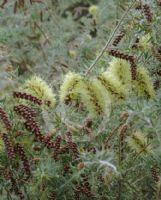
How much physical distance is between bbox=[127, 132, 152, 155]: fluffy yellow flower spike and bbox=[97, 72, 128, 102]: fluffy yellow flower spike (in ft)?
0.64

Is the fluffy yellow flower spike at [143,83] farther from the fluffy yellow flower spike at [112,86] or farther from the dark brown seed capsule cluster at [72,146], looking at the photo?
the dark brown seed capsule cluster at [72,146]

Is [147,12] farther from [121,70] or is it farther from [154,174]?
[154,174]

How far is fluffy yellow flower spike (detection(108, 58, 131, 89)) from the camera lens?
107 inches

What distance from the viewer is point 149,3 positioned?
9.56 ft

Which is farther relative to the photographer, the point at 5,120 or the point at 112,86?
the point at 112,86

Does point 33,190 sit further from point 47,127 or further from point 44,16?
point 44,16

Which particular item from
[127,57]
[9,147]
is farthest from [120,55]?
[9,147]

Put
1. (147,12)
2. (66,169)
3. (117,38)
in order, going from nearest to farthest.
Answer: (66,169) < (147,12) < (117,38)

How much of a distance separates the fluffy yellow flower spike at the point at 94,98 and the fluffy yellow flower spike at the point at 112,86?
51 mm

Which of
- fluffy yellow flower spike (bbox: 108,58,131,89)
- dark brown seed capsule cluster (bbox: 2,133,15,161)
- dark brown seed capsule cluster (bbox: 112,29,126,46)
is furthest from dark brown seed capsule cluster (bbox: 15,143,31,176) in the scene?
dark brown seed capsule cluster (bbox: 112,29,126,46)

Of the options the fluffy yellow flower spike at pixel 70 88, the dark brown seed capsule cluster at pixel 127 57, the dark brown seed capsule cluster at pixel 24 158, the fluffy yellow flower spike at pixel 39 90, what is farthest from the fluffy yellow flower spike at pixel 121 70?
the dark brown seed capsule cluster at pixel 24 158

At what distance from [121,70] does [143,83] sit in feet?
0.38

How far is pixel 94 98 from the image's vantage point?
2541mm

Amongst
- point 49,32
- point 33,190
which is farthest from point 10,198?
point 49,32
